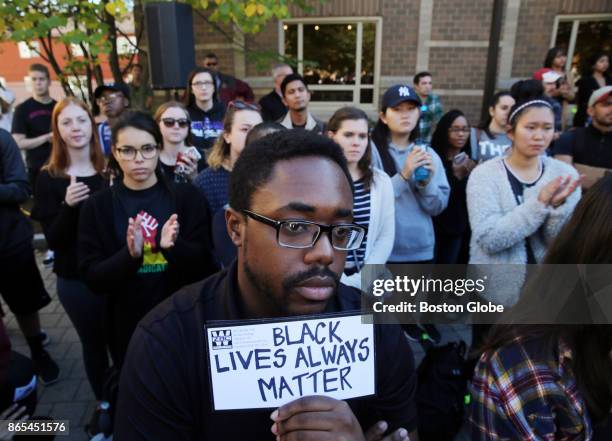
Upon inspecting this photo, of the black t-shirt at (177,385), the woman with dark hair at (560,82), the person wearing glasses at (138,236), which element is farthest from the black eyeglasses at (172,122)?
the woman with dark hair at (560,82)

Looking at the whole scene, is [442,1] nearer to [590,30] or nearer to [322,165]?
[590,30]

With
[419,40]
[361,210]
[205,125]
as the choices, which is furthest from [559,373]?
[419,40]

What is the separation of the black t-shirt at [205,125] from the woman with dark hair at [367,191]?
73.9 inches

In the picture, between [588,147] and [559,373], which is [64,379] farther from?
[588,147]

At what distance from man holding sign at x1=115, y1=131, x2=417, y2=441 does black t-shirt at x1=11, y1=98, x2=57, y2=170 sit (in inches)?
203

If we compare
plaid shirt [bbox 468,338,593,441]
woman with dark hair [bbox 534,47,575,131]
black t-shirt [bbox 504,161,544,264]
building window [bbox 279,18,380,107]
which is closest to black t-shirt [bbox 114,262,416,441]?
plaid shirt [bbox 468,338,593,441]

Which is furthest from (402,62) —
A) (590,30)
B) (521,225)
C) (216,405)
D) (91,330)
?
(216,405)

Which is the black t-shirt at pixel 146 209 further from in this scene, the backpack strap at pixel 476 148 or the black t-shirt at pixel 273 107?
the black t-shirt at pixel 273 107

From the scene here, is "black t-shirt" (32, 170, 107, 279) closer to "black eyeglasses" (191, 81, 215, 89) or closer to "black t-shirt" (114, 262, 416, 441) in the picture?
"black t-shirt" (114, 262, 416, 441)

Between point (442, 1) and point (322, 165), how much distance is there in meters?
8.40

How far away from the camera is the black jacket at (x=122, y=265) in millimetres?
2188

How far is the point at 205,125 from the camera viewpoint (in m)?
4.48

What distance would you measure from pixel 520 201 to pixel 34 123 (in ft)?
18.0

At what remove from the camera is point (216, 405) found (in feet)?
3.49
